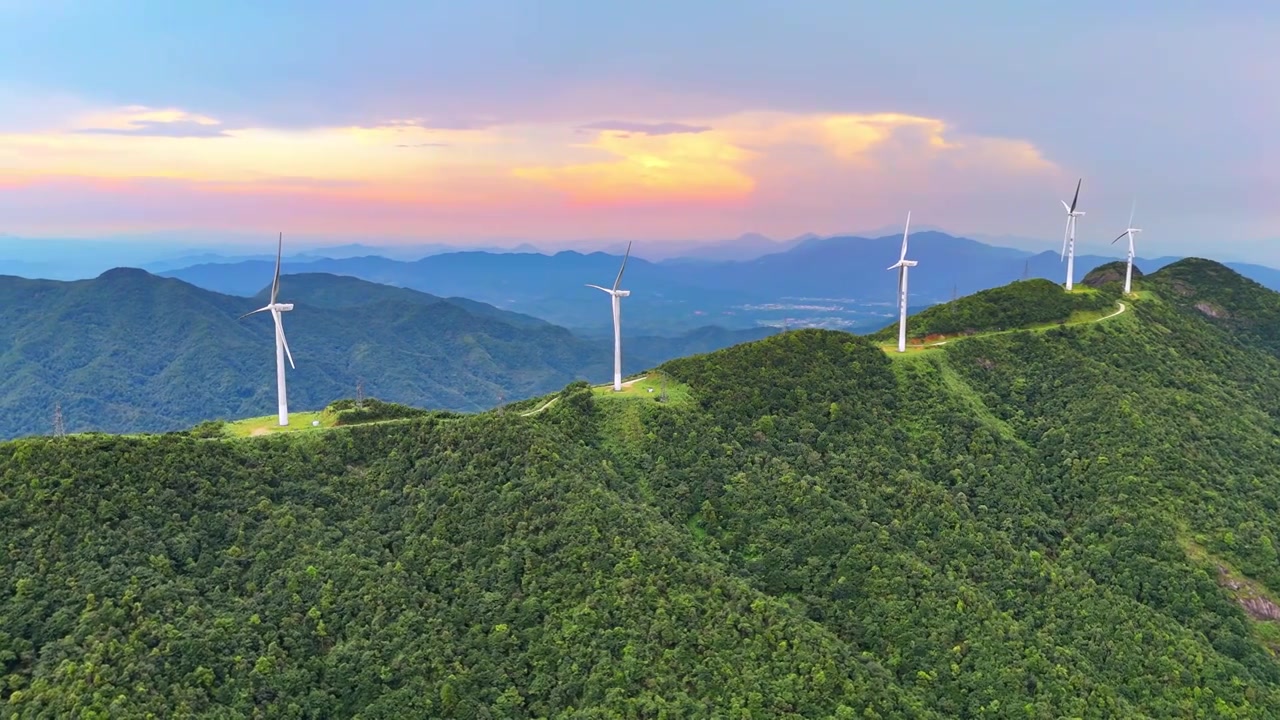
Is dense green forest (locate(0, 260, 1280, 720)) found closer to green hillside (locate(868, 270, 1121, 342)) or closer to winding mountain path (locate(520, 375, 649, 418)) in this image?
winding mountain path (locate(520, 375, 649, 418))

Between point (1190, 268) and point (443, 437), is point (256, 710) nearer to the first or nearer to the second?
point (443, 437)

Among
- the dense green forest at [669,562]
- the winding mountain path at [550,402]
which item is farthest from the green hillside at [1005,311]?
the winding mountain path at [550,402]

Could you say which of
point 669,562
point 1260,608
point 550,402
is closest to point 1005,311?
point 1260,608

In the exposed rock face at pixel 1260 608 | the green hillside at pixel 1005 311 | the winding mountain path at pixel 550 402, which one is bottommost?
the exposed rock face at pixel 1260 608

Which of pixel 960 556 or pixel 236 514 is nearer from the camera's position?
pixel 236 514

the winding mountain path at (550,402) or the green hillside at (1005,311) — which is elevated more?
the green hillside at (1005,311)

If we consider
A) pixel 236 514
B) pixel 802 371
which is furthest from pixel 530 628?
pixel 802 371

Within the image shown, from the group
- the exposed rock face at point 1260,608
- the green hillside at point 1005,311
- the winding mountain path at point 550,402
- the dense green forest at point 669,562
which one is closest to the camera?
the dense green forest at point 669,562

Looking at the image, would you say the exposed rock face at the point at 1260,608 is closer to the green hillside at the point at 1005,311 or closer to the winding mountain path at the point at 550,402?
the green hillside at the point at 1005,311
